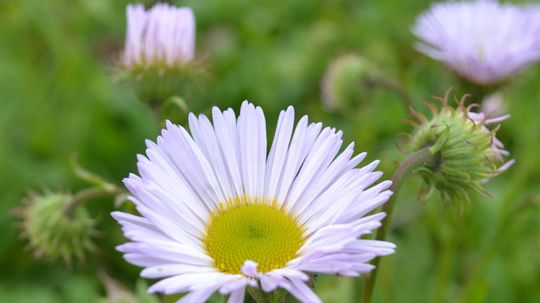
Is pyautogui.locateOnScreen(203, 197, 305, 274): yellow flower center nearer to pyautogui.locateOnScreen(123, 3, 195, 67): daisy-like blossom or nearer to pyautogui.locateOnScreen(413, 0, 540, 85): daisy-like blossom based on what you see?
pyautogui.locateOnScreen(123, 3, 195, 67): daisy-like blossom

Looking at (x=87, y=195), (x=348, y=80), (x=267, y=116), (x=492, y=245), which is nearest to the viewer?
(x=87, y=195)

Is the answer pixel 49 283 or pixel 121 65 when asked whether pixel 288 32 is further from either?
pixel 121 65

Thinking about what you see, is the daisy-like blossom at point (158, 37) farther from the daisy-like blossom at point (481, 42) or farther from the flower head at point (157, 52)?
the daisy-like blossom at point (481, 42)

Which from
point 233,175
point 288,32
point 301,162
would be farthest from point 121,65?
point 288,32

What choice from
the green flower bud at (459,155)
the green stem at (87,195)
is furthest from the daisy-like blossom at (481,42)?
the green stem at (87,195)

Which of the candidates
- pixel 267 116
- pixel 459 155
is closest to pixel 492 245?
pixel 459 155

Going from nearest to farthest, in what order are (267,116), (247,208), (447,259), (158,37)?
(247,208) < (158,37) < (447,259) < (267,116)

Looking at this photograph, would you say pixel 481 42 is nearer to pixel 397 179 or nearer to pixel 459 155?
pixel 459 155
